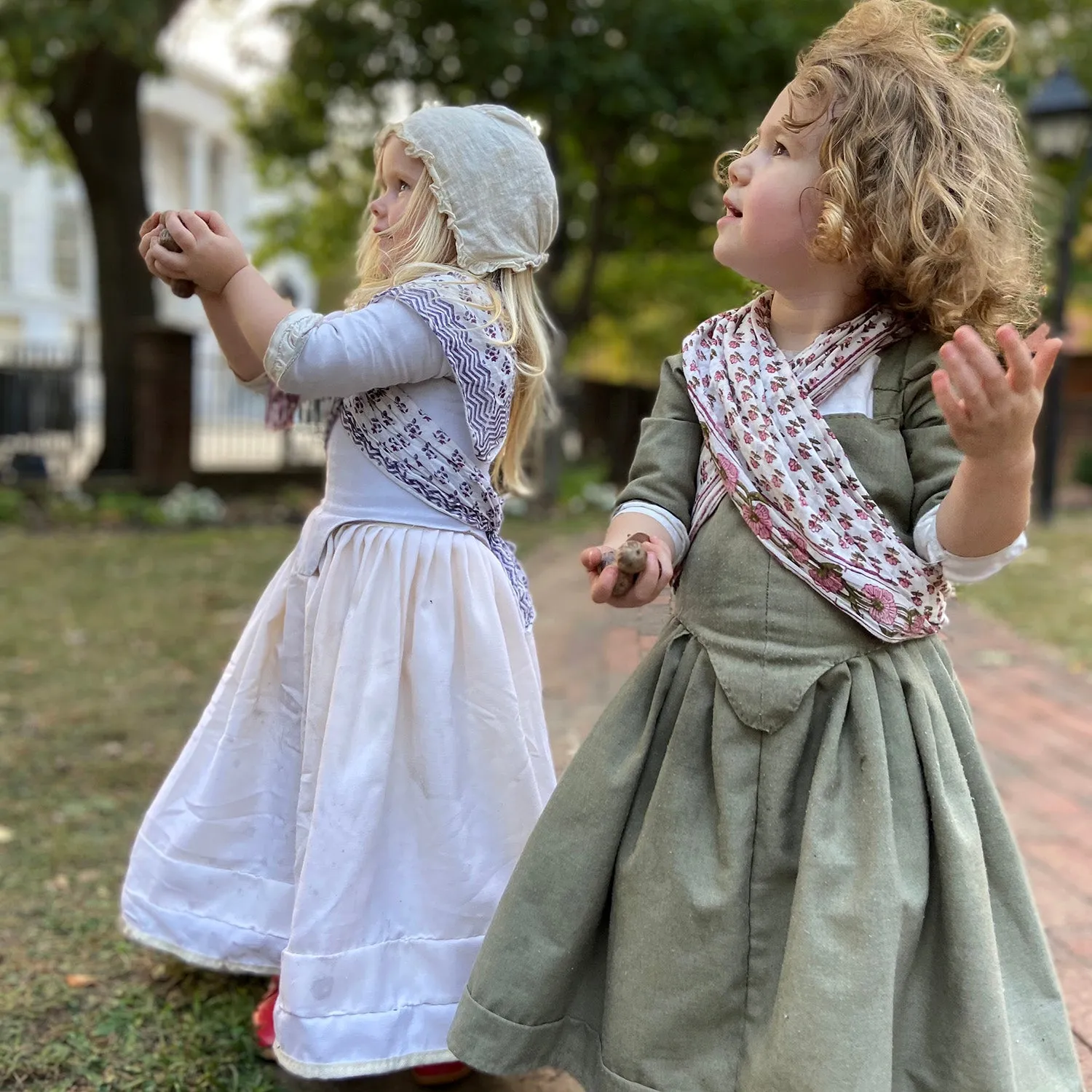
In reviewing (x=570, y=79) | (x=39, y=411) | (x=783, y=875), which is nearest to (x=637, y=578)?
(x=783, y=875)

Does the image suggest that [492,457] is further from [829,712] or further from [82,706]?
[82,706]

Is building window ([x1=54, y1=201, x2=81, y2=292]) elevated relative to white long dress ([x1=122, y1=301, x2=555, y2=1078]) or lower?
lower

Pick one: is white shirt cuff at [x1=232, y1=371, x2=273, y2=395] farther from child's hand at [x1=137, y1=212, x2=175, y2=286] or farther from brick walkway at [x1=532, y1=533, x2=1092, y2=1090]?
brick walkway at [x1=532, y1=533, x2=1092, y2=1090]

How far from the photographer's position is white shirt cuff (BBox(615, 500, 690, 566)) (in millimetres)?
1688

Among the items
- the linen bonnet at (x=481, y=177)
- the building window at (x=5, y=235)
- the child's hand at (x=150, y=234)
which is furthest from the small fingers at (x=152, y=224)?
the building window at (x=5, y=235)

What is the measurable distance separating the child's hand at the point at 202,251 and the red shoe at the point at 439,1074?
1368 mm

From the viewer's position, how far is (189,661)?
197 inches

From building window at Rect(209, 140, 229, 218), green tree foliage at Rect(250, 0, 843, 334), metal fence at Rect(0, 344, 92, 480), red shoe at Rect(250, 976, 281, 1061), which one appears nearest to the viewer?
red shoe at Rect(250, 976, 281, 1061)

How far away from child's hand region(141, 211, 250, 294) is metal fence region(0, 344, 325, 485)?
7221 mm

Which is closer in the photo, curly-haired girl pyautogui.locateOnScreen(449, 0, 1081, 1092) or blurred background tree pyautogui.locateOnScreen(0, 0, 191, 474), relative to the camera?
curly-haired girl pyautogui.locateOnScreen(449, 0, 1081, 1092)

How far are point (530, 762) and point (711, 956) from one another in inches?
20.9

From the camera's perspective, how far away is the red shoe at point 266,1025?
7.04ft

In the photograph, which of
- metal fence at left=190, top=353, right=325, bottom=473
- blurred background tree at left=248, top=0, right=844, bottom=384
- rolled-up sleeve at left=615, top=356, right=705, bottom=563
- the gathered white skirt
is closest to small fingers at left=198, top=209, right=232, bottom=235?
the gathered white skirt

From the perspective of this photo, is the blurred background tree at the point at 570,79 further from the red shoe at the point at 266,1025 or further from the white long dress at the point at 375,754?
the red shoe at the point at 266,1025
